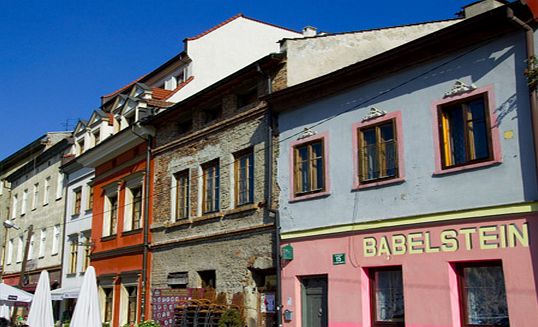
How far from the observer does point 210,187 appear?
64.0 feet

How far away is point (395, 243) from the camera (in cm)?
1293

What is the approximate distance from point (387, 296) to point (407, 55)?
202 inches

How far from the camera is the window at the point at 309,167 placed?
1509cm

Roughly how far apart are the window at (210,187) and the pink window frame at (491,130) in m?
8.29

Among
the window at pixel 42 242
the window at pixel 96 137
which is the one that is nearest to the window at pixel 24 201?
the window at pixel 42 242

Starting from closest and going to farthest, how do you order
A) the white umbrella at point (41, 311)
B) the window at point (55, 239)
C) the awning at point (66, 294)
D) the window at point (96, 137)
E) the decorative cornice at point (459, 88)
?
1. the decorative cornice at point (459, 88)
2. the white umbrella at point (41, 311)
3. the awning at point (66, 294)
4. the window at point (96, 137)
5. the window at point (55, 239)

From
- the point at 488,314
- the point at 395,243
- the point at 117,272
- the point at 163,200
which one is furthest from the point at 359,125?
the point at 117,272

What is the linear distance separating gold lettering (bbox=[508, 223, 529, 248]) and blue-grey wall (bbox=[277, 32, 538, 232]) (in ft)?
1.51

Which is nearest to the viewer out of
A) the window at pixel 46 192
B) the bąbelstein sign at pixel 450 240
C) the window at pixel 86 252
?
the bąbelstein sign at pixel 450 240

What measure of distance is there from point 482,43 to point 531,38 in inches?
40.9

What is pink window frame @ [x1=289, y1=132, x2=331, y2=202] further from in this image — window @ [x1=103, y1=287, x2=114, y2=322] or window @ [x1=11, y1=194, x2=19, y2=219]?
window @ [x1=11, y1=194, x2=19, y2=219]

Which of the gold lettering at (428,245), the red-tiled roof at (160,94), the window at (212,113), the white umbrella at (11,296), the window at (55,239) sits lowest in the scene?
the white umbrella at (11,296)

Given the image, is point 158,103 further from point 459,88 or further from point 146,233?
point 459,88

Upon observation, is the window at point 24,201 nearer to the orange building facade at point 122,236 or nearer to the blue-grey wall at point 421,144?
the orange building facade at point 122,236
